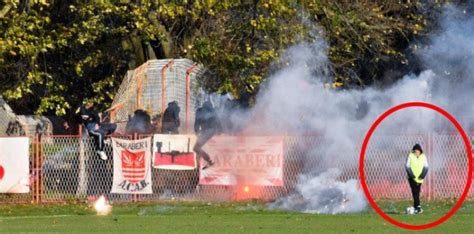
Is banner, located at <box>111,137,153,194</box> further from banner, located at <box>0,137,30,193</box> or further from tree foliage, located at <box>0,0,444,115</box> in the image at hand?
tree foliage, located at <box>0,0,444,115</box>

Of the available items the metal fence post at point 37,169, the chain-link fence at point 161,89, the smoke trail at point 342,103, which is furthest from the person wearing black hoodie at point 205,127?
the metal fence post at point 37,169

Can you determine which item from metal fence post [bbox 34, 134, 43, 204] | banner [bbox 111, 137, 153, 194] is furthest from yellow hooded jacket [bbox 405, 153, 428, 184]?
metal fence post [bbox 34, 134, 43, 204]

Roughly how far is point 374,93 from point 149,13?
22.9 ft

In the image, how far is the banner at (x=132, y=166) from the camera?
89.1 feet

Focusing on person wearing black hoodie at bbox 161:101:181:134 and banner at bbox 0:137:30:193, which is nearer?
banner at bbox 0:137:30:193

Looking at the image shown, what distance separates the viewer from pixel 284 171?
2683 cm

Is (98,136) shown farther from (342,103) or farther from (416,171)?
(416,171)

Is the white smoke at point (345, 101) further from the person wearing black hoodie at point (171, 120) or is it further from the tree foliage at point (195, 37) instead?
the person wearing black hoodie at point (171, 120)

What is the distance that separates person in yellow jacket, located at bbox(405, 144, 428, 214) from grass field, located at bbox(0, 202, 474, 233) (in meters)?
0.43

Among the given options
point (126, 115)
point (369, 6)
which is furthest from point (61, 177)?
point (369, 6)

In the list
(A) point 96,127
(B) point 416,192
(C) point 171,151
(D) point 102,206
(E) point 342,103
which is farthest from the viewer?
(E) point 342,103

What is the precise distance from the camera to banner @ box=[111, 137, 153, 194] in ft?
89.1

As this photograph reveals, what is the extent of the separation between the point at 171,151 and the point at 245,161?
77.0 inches

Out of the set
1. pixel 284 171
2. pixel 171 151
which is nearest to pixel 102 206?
pixel 171 151
